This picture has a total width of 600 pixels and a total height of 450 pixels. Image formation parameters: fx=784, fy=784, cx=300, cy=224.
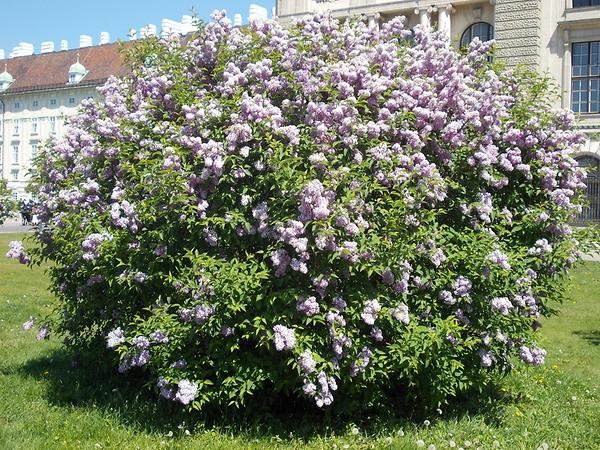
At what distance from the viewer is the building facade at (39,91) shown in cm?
7800

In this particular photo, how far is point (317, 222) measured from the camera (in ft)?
17.9

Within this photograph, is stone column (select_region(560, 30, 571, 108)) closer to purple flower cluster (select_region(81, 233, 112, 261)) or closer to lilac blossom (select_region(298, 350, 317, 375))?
purple flower cluster (select_region(81, 233, 112, 261))

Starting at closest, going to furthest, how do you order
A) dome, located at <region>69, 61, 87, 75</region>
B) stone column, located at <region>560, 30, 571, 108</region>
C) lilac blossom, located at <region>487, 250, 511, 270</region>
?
lilac blossom, located at <region>487, 250, 511, 270</region> < stone column, located at <region>560, 30, 571, 108</region> < dome, located at <region>69, 61, 87, 75</region>

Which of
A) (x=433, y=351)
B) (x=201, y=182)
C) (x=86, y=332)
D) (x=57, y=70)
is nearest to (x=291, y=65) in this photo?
(x=201, y=182)

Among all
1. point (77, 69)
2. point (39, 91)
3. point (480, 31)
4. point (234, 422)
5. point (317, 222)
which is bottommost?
point (234, 422)

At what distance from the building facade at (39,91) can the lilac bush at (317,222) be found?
236 feet

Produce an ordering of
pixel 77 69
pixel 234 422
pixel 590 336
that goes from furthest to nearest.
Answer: pixel 77 69
pixel 590 336
pixel 234 422

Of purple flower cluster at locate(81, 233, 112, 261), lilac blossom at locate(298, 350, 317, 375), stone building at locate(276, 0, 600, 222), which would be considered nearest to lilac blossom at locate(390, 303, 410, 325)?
lilac blossom at locate(298, 350, 317, 375)

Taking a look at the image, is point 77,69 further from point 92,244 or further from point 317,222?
point 317,222

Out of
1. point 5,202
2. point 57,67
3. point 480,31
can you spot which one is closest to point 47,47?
point 57,67

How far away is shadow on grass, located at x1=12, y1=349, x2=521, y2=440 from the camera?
6.18m

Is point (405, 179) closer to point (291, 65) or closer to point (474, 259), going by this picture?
point (474, 259)

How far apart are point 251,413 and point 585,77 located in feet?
123

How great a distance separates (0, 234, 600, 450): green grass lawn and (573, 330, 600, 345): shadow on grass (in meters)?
2.16
